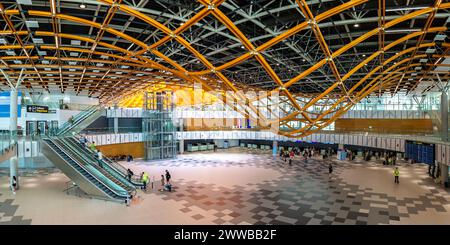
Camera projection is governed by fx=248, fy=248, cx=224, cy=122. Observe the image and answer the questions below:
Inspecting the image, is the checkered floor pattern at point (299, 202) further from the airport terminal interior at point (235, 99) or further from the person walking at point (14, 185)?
the person walking at point (14, 185)

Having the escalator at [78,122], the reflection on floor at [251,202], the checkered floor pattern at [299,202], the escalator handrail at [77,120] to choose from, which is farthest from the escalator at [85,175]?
the checkered floor pattern at [299,202]

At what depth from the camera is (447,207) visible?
19.4 meters

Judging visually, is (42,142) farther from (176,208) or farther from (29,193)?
(176,208)

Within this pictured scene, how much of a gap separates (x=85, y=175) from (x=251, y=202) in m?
14.9

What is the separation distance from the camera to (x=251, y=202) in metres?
20.4

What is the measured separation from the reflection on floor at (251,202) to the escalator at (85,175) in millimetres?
886

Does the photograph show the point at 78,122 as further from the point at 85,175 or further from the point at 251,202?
the point at 251,202

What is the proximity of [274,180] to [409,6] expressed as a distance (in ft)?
65.8

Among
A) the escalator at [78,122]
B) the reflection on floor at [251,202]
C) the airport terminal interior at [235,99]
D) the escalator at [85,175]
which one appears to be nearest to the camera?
the airport terminal interior at [235,99]

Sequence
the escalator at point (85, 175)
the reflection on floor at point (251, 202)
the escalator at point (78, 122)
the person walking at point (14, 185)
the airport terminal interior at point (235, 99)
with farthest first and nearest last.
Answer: the escalator at point (78, 122) < the person walking at point (14, 185) < the escalator at point (85, 175) < the reflection on floor at point (251, 202) < the airport terminal interior at point (235, 99)

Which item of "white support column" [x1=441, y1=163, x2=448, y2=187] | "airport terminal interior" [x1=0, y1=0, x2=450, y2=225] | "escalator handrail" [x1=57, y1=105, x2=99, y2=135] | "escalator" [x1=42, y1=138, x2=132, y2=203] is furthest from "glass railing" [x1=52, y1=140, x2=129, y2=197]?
"white support column" [x1=441, y1=163, x2=448, y2=187]

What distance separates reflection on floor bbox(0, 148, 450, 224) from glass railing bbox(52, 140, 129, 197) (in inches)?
50.7

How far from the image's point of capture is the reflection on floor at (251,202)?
55.0 feet

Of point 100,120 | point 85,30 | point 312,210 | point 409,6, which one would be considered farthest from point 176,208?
point 100,120
